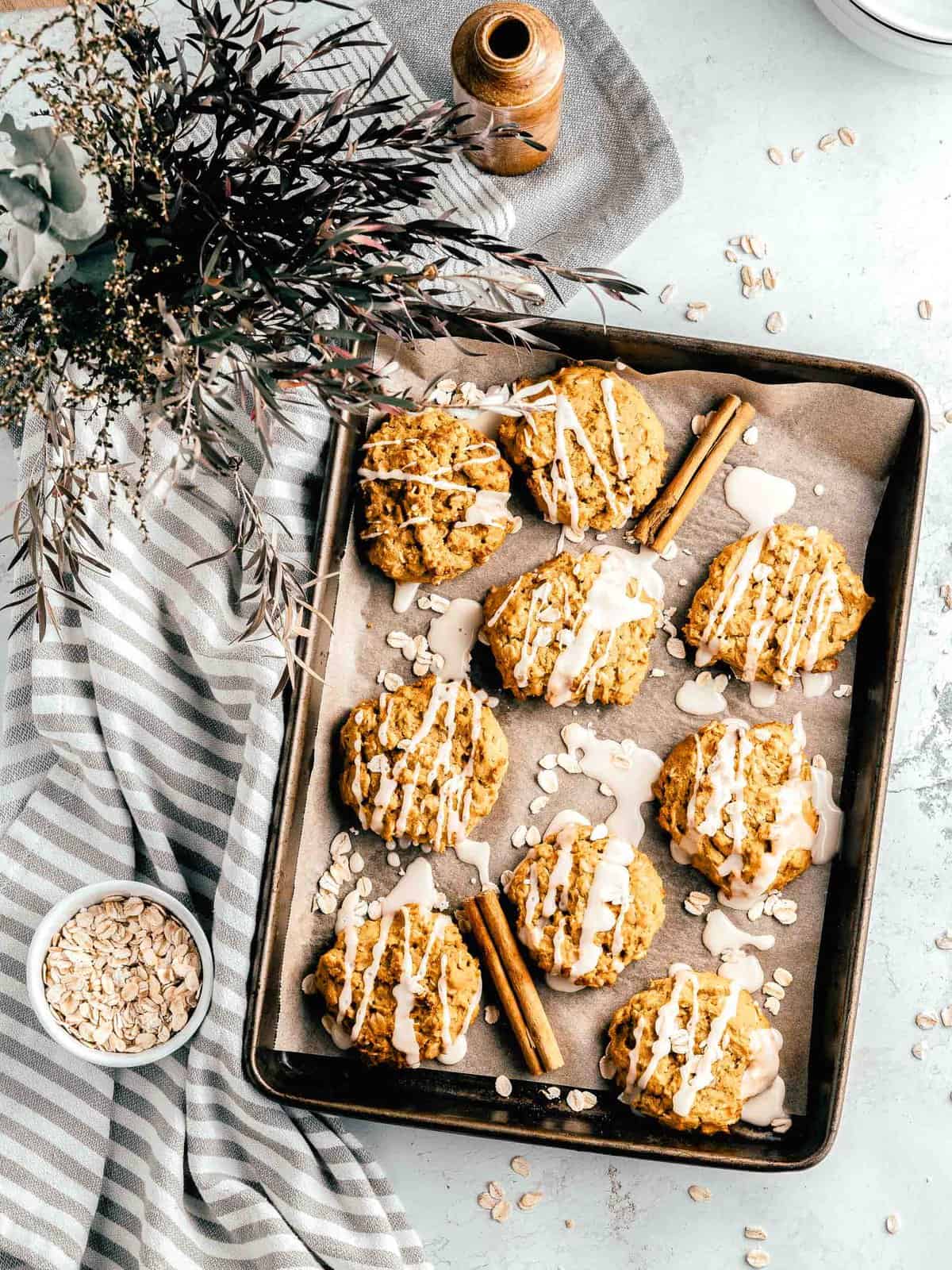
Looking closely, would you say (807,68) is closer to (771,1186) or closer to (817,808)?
(817,808)

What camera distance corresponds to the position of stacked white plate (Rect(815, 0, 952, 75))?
210cm

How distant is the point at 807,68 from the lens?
2.19 meters

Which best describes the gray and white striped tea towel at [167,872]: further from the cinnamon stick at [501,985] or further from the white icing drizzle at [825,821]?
the white icing drizzle at [825,821]

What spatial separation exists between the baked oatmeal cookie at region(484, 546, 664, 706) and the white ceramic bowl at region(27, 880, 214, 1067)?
668 millimetres

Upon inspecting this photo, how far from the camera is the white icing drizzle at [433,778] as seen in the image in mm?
1930

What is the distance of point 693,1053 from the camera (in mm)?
1867

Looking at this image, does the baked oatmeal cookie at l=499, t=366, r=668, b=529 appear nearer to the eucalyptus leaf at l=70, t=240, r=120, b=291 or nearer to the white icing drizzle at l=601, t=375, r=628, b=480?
the white icing drizzle at l=601, t=375, r=628, b=480

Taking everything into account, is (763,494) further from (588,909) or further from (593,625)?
(588,909)

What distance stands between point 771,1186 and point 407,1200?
64cm

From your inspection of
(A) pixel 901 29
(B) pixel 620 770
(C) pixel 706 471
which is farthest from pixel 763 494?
(A) pixel 901 29

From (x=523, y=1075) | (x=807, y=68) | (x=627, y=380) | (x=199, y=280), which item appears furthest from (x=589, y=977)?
(x=807, y=68)

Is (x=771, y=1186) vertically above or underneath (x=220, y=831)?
underneath

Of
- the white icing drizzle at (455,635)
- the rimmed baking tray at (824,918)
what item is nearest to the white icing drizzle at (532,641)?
the white icing drizzle at (455,635)

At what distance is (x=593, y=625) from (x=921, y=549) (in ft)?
2.17
